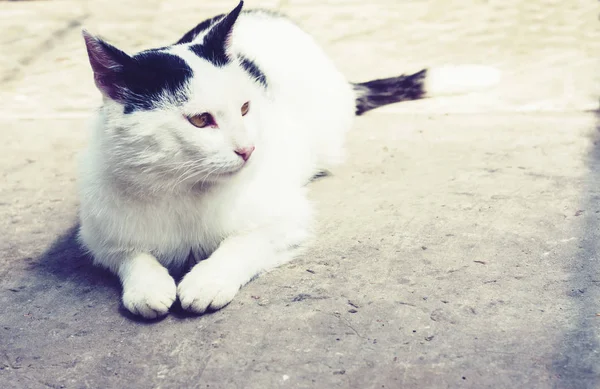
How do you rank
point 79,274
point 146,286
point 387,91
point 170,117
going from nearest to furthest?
point 170,117, point 146,286, point 79,274, point 387,91

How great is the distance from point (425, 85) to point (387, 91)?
259 mm

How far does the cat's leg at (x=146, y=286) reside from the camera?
2379 mm

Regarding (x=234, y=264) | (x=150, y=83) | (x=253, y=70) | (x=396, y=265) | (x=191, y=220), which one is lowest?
(x=396, y=265)

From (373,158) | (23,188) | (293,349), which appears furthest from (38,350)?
(373,158)

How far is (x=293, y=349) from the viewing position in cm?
217

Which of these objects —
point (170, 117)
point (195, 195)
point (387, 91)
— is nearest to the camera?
point (170, 117)

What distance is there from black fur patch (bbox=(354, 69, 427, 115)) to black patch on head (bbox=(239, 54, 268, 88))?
1.30 metres

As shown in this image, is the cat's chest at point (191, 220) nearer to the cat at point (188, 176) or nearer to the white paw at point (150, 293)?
the cat at point (188, 176)

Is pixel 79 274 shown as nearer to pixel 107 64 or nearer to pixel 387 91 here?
pixel 107 64

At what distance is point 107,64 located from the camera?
7.70 feet

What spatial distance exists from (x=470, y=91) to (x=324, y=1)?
2.32 meters

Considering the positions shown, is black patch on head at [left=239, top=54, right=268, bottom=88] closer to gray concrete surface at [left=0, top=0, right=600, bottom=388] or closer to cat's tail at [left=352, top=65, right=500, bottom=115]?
gray concrete surface at [left=0, top=0, right=600, bottom=388]

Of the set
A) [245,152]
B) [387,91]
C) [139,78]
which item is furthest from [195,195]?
[387,91]

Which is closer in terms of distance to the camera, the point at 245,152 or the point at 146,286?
the point at 245,152
